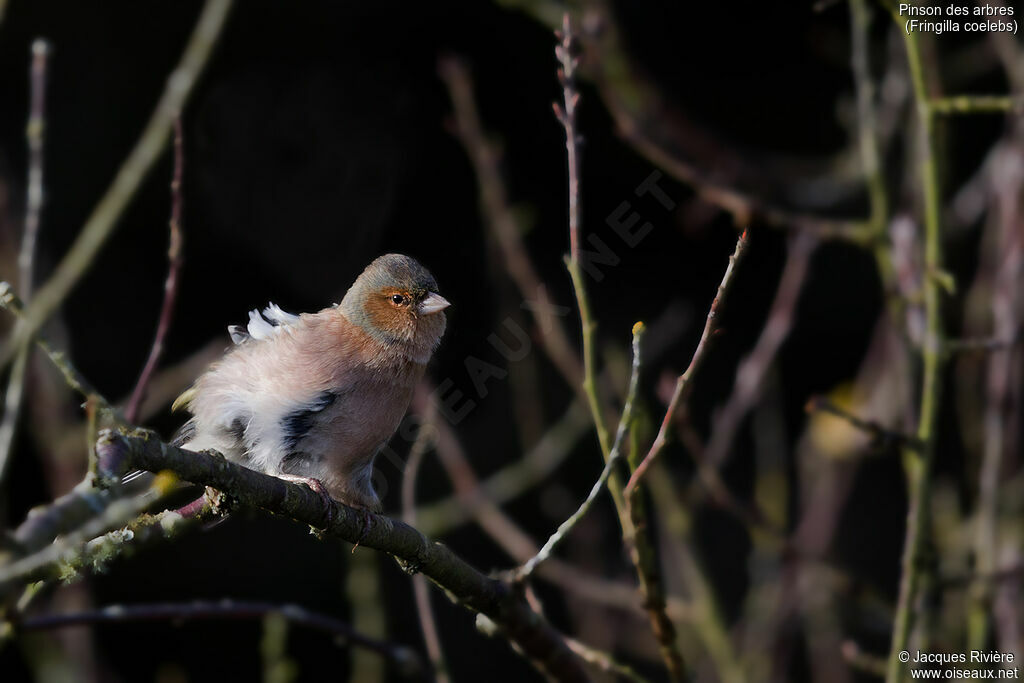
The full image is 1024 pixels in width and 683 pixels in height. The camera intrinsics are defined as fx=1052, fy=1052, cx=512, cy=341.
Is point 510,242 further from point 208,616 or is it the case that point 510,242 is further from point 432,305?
point 208,616

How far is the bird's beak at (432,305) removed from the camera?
11.2ft

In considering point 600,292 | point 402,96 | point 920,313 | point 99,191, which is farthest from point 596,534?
point 99,191

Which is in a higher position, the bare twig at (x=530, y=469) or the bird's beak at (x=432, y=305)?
the bird's beak at (x=432, y=305)

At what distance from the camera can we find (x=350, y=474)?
3.15 metres

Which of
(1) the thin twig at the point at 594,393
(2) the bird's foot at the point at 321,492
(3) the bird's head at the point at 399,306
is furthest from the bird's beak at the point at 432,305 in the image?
(1) the thin twig at the point at 594,393

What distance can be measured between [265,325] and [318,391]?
16.4 inches

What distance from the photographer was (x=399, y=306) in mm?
3420

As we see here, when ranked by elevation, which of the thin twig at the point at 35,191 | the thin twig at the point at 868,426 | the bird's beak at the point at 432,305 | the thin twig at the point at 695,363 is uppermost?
the thin twig at the point at 35,191

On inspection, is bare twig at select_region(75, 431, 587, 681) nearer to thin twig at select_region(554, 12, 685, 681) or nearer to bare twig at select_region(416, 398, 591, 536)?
thin twig at select_region(554, 12, 685, 681)

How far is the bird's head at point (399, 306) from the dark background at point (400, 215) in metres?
1.08

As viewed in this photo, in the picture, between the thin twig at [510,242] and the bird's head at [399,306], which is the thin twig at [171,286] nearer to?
the bird's head at [399,306]

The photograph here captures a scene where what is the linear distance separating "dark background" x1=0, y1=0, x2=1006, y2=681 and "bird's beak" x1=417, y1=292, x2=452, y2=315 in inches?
43.4

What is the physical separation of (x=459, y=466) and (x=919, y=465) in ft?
5.65

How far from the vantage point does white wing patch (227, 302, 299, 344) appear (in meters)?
3.26
